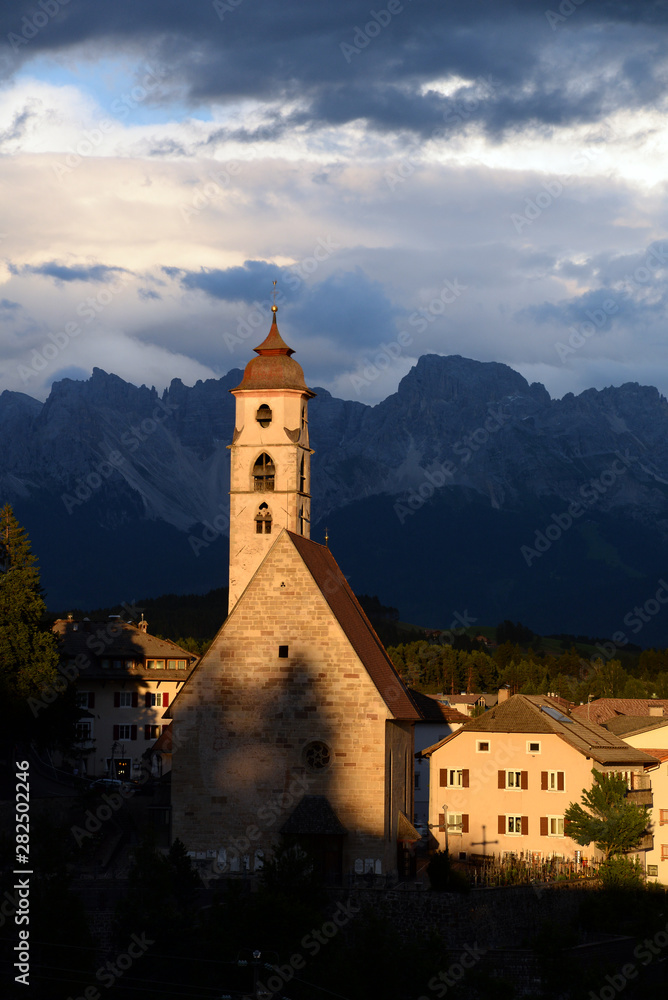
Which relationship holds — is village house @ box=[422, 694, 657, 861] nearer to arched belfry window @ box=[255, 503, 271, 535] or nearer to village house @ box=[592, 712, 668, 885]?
village house @ box=[592, 712, 668, 885]

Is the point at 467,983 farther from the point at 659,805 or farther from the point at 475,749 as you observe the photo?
the point at 659,805

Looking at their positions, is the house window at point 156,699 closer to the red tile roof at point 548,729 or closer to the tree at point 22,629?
the red tile roof at point 548,729

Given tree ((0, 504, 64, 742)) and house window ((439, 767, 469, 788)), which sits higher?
tree ((0, 504, 64, 742))

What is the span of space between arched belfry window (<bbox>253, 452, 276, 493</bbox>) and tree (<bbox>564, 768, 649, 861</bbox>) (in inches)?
955

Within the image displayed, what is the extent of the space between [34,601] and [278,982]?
23.4 meters

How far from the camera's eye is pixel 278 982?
1613 inches

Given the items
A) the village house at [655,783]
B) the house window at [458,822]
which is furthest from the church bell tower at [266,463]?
the village house at [655,783]

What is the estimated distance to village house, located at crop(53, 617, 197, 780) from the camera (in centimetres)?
8906

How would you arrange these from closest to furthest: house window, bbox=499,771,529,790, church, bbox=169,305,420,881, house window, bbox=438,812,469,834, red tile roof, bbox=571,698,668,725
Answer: church, bbox=169,305,420,881
house window, bbox=499,771,529,790
house window, bbox=438,812,469,834
red tile roof, bbox=571,698,668,725

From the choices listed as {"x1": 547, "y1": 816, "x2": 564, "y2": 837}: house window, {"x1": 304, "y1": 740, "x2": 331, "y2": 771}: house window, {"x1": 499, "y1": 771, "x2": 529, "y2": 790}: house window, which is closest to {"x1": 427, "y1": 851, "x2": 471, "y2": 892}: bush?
{"x1": 304, "y1": 740, "x2": 331, "y2": 771}: house window

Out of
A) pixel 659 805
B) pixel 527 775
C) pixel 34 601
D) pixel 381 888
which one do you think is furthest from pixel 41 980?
pixel 659 805

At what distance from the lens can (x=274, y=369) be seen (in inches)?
3024

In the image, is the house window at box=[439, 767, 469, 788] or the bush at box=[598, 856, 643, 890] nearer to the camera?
the bush at box=[598, 856, 643, 890]

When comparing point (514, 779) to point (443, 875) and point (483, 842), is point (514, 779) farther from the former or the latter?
point (443, 875)
